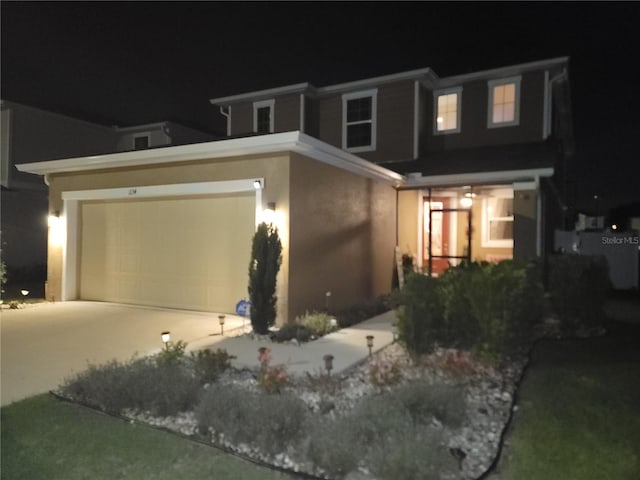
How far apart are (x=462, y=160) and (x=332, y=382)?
899cm

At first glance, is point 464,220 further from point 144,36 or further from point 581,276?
point 144,36

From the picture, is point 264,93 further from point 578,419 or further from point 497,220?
point 578,419

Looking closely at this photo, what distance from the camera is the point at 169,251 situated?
9828 millimetres

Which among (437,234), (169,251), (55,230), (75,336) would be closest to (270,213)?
(169,251)

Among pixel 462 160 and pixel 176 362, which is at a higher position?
pixel 462 160

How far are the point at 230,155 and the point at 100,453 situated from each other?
235 inches

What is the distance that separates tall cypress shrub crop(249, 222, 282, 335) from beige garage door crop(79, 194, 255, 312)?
119 cm

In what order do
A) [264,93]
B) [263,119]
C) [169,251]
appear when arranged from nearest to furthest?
[169,251]
[264,93]
[263,119]

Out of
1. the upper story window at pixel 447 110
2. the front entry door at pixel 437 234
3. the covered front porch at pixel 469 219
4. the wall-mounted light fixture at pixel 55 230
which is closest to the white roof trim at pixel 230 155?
the wall-mounted light fixture at pixel 55 230

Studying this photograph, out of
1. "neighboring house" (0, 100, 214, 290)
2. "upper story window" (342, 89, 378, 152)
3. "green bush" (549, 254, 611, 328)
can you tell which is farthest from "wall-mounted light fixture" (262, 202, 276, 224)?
"neighboring house" (0, 100, 214, 290)

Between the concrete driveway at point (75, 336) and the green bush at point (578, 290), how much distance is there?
5434 mm

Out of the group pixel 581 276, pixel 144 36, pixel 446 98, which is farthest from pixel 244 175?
pixel 446 98

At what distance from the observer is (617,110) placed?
52.5 ft

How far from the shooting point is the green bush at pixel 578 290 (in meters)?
7.49
